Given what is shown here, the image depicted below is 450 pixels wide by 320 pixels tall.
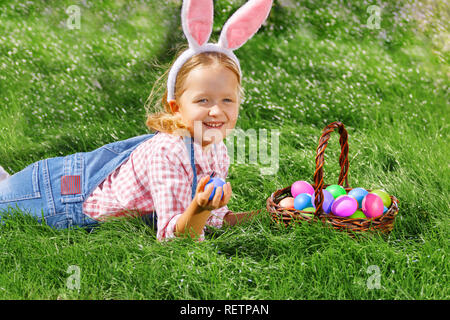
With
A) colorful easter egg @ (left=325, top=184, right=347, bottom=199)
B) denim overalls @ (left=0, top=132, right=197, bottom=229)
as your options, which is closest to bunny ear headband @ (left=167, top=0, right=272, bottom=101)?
denim overalls @ (left=0, top=132, right=197, bottom=229)

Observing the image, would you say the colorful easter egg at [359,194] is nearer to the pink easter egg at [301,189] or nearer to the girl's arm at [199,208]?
→ the pink easter egg at [301,189]

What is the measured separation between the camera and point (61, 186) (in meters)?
2.88

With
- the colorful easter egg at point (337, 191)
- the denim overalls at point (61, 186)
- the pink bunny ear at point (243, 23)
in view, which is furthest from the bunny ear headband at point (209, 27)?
the colorful easter egg at point (337, 191)

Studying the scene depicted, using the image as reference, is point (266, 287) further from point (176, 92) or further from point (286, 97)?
point (286, 97)

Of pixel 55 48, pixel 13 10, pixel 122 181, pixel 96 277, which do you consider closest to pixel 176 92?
pixel 122 181

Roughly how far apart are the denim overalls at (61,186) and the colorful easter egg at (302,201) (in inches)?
28.5

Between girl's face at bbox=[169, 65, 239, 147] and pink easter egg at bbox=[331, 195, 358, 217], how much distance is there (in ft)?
2.19

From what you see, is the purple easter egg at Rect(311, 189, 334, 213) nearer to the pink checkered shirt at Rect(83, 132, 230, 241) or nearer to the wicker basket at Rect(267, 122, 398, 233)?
the wicker basket at Rect(267, 122, 398, 233)

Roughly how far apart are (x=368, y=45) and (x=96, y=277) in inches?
146

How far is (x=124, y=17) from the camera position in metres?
5.46

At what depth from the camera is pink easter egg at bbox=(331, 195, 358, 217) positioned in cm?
278

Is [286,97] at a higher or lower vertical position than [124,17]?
lower
